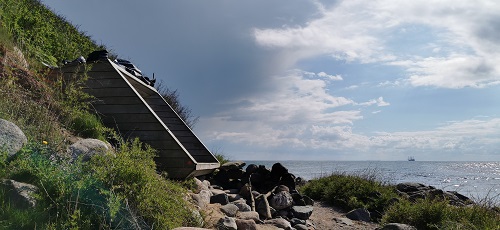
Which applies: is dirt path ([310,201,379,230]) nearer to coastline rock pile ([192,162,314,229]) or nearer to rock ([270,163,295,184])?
coastline rock pile ([192,162,314,229])

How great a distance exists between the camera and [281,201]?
9.47 meters

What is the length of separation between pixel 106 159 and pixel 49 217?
3.57 feet

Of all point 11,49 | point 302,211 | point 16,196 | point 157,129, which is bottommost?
point 302,211

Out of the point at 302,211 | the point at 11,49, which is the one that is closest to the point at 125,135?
the point at 11,49

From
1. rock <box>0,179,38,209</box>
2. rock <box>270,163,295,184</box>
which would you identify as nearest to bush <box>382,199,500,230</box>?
rock <box>270,163,295,184</box>

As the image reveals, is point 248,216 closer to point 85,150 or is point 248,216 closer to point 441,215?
point 85,150

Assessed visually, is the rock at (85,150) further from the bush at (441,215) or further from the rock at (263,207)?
the bush at (441,215)

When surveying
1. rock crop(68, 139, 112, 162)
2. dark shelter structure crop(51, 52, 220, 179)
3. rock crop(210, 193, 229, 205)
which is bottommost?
rock crop(210, 193, 229, 205)

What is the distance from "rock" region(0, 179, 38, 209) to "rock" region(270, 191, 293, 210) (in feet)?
18.9

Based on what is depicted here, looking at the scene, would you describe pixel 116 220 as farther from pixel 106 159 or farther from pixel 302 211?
pixel 302 211

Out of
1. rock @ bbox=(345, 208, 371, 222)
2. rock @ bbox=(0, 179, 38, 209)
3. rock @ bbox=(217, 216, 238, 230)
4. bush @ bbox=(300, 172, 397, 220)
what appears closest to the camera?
rock @ bbox=(0, 179, 38, 209)

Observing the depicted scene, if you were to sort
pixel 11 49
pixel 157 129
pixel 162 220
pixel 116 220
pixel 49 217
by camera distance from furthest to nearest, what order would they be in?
pixel 11 49 → pixel 157 129 → pixel 162 220 → pixel 116 220 → pixel 49 217

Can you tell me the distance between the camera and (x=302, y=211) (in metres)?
9.45

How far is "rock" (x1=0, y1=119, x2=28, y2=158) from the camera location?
4892 millimetres
